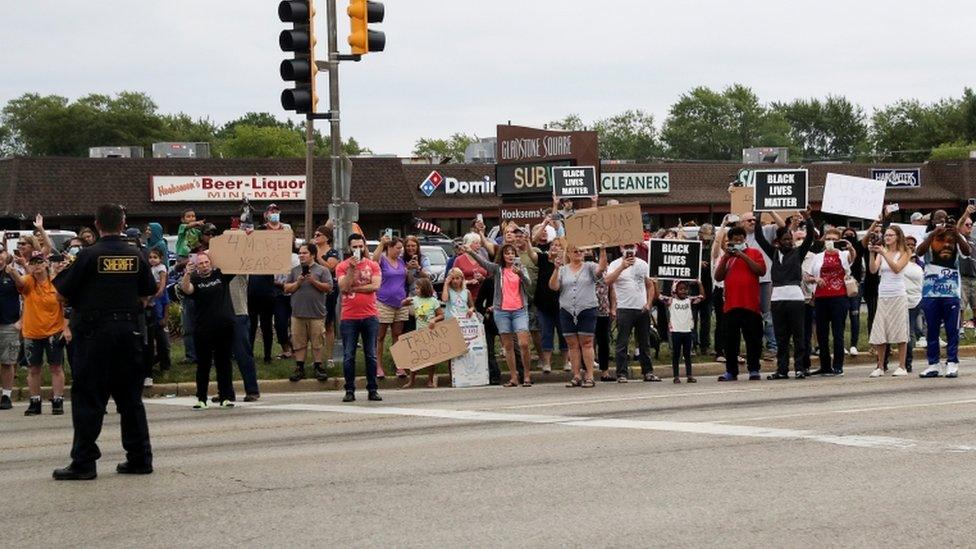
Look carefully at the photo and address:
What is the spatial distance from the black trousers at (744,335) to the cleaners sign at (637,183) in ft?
121

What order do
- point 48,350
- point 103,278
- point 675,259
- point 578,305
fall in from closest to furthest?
point 103,278
point 48,350
point 578,305
point 675,259

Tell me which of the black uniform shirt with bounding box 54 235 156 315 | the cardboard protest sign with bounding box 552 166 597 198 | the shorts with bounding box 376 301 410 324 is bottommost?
the shorts with bounding box 376 301 410 324

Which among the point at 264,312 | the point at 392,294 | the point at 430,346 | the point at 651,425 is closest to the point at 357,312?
the point at 430,346

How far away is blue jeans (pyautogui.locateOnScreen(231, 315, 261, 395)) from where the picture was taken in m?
16.9

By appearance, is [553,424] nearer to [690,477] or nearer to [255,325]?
[690,477]

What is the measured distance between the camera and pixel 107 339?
1070 cm

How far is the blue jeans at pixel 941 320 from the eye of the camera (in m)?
17.7

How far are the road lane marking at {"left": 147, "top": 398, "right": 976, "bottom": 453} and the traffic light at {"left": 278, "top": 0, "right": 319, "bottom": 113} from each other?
178 inches

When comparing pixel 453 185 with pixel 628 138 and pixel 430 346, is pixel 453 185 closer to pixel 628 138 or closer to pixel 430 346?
pixel 430 346

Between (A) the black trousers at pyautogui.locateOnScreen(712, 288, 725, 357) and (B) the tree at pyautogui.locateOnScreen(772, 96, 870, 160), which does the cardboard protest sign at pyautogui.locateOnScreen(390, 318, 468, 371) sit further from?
(B) the tree at pyautogui.locateOnScreen(772, 96, 870, 160)

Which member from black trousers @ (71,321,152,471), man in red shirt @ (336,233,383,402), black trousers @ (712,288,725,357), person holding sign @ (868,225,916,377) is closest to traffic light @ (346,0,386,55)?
man in red shirt @ (336,233,383,402)

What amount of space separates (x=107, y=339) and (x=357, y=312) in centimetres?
654

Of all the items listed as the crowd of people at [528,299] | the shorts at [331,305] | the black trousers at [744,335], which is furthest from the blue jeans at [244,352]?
the black trousers at [744,335]

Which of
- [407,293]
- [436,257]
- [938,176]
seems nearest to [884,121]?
[938,176]
